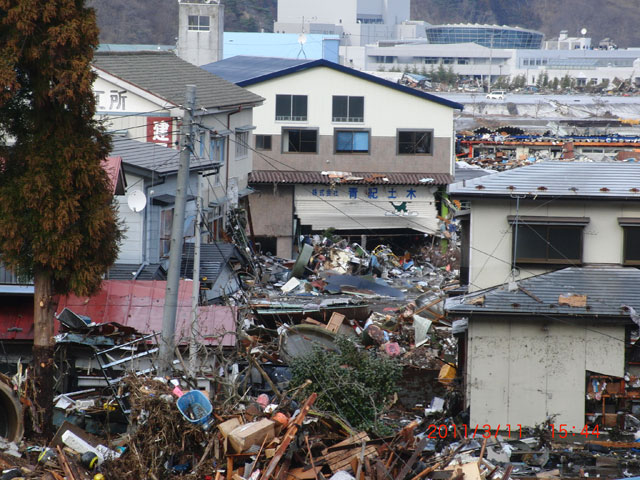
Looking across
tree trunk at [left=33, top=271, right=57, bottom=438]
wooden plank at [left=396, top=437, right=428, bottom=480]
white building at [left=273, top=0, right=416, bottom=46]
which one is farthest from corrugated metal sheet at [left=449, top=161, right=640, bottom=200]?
white building at [left=273, top=0, right=416, bottom=46]

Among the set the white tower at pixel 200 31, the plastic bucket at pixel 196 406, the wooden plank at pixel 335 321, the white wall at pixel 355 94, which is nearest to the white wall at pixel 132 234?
the wooden plank at pixel 335 321

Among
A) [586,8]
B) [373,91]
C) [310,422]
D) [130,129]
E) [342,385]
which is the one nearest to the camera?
[310,422]

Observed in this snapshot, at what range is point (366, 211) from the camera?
36.7 meters

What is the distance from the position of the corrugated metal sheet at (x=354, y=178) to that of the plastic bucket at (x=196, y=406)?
24560 mm

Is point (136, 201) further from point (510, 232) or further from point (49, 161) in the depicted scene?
point (510, 232)

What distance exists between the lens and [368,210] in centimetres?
3672

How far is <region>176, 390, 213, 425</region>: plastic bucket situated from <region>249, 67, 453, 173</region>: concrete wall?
25531 millimetres

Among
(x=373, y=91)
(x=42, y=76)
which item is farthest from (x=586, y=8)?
(x=42, y=76)

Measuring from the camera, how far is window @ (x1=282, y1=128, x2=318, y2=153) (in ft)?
121

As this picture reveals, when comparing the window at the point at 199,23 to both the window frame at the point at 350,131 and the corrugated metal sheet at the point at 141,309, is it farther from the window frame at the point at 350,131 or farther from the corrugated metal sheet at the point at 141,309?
the corrugated metal sheet at the point at 141,309

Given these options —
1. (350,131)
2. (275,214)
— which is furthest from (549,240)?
(350,131)

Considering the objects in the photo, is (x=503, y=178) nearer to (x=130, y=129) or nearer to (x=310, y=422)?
(x=310, y=422)

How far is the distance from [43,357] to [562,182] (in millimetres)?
10111

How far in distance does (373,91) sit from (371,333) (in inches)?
722
